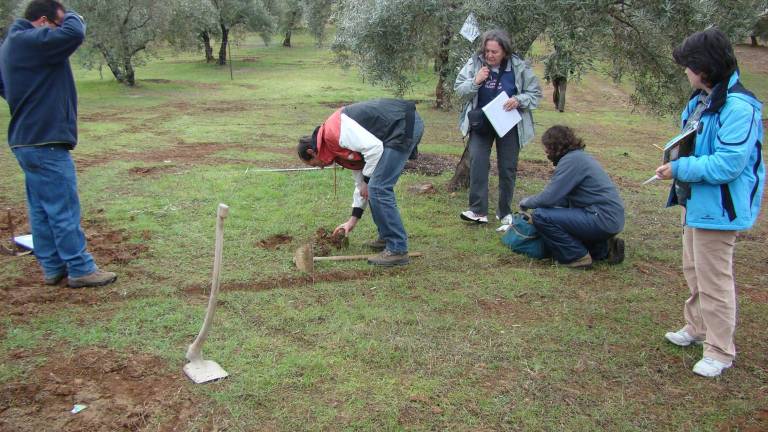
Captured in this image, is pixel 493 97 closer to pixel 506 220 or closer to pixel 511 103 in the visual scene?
pixel 511 103

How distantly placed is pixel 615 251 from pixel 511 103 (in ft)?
6.10

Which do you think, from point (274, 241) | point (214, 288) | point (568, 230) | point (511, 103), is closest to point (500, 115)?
point (511, 103)

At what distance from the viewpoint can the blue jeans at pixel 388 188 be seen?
519cm

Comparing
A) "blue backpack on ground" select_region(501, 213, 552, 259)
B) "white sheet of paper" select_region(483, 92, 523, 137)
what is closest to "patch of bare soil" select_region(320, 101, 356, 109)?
"white sheet of paper" select_region(483, 92, 523, 137)

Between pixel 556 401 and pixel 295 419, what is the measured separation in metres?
1.53

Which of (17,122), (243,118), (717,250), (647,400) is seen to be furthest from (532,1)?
(243,118)

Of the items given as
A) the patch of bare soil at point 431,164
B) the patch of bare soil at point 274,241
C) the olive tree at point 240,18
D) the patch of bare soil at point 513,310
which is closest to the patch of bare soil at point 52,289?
the patch of bare soil at point 274,241

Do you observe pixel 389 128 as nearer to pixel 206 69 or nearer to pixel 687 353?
pixel 687 353

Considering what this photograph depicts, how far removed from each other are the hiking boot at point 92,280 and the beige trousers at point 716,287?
4.43 m

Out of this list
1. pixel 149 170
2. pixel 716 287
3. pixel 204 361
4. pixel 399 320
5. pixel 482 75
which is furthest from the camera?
pixel 149 170

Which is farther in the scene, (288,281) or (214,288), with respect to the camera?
(288,281)

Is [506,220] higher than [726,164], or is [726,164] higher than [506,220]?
[726,164]

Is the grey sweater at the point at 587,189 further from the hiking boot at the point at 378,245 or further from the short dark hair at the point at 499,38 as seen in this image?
the hiking boot at the point at 378,245

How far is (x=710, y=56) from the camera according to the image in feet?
11.4
